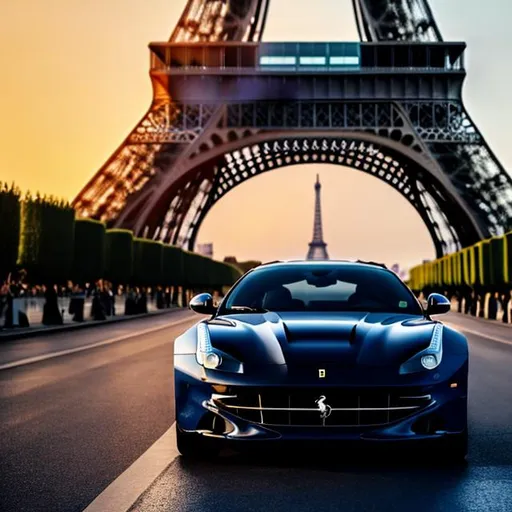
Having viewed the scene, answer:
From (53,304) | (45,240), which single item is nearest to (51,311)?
(53,304)

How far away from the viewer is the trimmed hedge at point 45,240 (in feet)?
97.0

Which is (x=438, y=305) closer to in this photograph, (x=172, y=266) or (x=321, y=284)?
(x=321, y=284)

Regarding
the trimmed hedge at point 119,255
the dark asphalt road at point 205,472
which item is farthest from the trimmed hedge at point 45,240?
the dark asphalt road at point 205,472

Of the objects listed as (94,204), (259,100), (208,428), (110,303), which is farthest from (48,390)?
(259,100)

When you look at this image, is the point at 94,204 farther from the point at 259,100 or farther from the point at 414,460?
the point at 414,460

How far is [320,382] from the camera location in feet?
16.9

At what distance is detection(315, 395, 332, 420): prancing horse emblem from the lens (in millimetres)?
5133

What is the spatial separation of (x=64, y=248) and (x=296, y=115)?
95.4 ft

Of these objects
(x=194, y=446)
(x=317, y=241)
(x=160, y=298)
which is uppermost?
(x=317, y=241)

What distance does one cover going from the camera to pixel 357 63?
58.0 m

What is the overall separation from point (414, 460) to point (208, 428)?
1299mm

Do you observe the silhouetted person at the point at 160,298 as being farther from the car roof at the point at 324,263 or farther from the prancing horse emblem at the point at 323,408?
the prancing horse emblem at the point at 323,408

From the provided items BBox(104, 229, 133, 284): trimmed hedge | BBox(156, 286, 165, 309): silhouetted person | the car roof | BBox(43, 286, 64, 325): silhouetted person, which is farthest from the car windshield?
BBox(156, 286, 165, 309): silhouetted person

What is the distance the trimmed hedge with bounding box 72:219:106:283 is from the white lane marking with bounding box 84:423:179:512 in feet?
91.6
